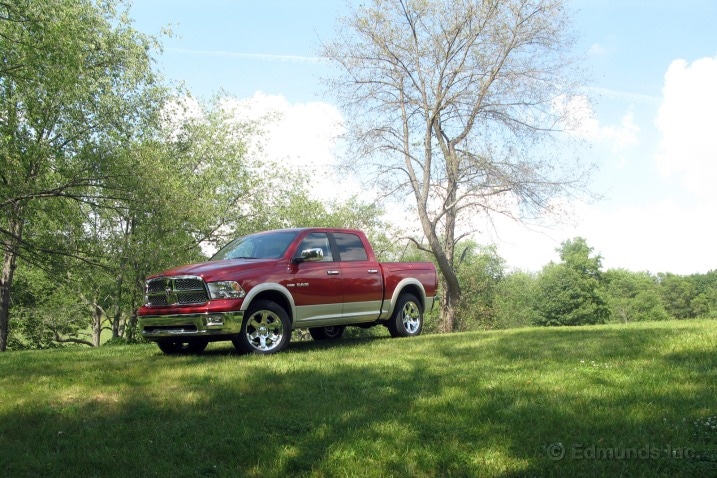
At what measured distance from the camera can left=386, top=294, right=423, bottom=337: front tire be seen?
1286 centimetres

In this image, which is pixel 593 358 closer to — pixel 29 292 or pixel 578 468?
pixel 578 468

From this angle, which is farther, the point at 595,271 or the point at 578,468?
the point at 595,271

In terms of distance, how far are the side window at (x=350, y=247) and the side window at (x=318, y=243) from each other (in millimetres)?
261

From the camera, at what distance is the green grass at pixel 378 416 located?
14.4 ft

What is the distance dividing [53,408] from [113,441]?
1.57m

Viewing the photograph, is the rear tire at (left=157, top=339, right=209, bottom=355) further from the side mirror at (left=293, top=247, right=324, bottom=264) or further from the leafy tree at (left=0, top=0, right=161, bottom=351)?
the leafy tree at (left=0, top=0, right=161, bottom=351)

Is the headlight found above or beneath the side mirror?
beneath

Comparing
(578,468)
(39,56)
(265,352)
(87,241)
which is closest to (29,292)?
(87,241)

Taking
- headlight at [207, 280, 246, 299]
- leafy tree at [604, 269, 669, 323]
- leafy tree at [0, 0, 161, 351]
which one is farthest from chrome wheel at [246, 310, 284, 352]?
leafy tree at [604, 269, 669, 323]

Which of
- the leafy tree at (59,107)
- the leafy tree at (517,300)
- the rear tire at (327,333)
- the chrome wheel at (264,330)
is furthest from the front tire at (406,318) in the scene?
the leafy tree at (517,300)

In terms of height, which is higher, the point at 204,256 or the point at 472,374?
the point at 204,256

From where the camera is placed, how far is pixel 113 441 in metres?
5.18

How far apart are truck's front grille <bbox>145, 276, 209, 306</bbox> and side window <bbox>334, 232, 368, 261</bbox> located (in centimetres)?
286

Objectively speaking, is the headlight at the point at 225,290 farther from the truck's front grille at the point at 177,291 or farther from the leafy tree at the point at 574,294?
the leafy tree at the point at 574,294
